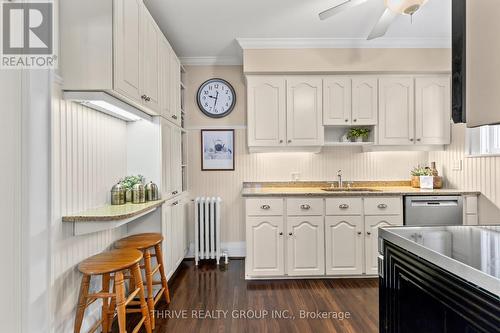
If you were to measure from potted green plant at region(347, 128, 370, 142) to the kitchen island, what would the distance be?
225 centimetres

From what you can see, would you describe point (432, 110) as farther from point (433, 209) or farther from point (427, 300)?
point (427, 300)

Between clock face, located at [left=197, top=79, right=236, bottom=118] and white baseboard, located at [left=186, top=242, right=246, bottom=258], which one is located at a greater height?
clock face, located at [left=197, top=79, right=236, bottom=118]

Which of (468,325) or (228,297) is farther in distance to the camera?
(228,297)

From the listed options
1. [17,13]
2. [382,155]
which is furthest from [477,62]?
[382,155]

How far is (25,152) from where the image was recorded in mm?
1369

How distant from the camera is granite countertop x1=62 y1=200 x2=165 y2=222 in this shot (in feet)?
5.71

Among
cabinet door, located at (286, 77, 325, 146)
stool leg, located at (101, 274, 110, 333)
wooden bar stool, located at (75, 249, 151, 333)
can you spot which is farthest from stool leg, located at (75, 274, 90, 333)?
cabinet door, located at (286, 77, 325, 146)

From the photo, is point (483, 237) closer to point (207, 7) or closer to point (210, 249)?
point (207, 7)

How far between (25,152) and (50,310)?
89 centimetres

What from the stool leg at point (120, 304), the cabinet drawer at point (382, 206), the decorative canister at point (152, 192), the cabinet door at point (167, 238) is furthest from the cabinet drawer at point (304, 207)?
the stool leg at point (120, 304)

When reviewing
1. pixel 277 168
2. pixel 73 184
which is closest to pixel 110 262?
pixel 73 184

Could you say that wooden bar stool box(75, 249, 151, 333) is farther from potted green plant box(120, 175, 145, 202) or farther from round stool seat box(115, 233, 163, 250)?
potted green plant box(120, 175, 145, 202)

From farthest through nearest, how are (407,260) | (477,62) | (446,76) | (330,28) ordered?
1. (446,76)
2. (330,28)
3. (407,260)
4. (477,62)

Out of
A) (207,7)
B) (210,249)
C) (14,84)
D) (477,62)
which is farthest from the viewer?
(210,249)
